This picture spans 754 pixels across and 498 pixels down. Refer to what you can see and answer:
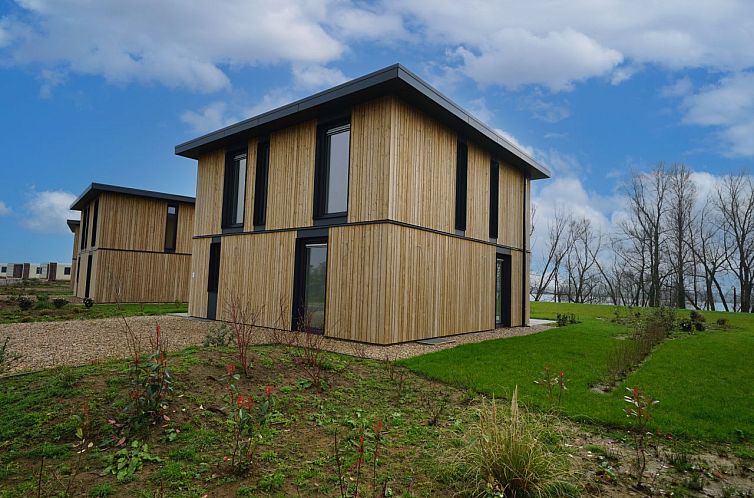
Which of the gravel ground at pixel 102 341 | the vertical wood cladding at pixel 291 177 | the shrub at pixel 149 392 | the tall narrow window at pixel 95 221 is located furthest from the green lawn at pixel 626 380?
the tall narrow window at pixel 95 221

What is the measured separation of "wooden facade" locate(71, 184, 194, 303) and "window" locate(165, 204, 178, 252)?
0.05m

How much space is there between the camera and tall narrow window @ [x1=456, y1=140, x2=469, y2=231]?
10.8 meters

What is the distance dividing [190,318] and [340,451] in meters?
10.6

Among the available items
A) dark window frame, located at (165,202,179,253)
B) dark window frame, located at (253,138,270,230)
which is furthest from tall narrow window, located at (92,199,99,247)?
dark window frame, located at (253,138,270,230)

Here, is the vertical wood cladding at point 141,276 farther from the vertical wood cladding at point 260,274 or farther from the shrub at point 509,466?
the shrub at point 509,466

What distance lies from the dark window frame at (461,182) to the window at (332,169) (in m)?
3.04

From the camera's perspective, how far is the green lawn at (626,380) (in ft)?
14.0

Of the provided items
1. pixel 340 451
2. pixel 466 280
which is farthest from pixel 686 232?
pixel 340 451

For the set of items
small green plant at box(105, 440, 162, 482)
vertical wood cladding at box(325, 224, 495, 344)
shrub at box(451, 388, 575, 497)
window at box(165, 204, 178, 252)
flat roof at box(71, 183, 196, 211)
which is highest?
flat roof at box(71, 183, 196, 211)

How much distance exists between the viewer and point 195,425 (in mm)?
3396

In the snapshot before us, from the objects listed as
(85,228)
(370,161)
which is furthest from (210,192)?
(85,228)

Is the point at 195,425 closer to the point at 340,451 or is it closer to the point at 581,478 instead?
the point at 340,451

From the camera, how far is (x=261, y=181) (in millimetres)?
11430

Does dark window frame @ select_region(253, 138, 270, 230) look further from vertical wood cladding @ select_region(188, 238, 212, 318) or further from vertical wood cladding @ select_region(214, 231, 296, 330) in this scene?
vertical wood cladding @ select_region(188, 238, 212, 318)
